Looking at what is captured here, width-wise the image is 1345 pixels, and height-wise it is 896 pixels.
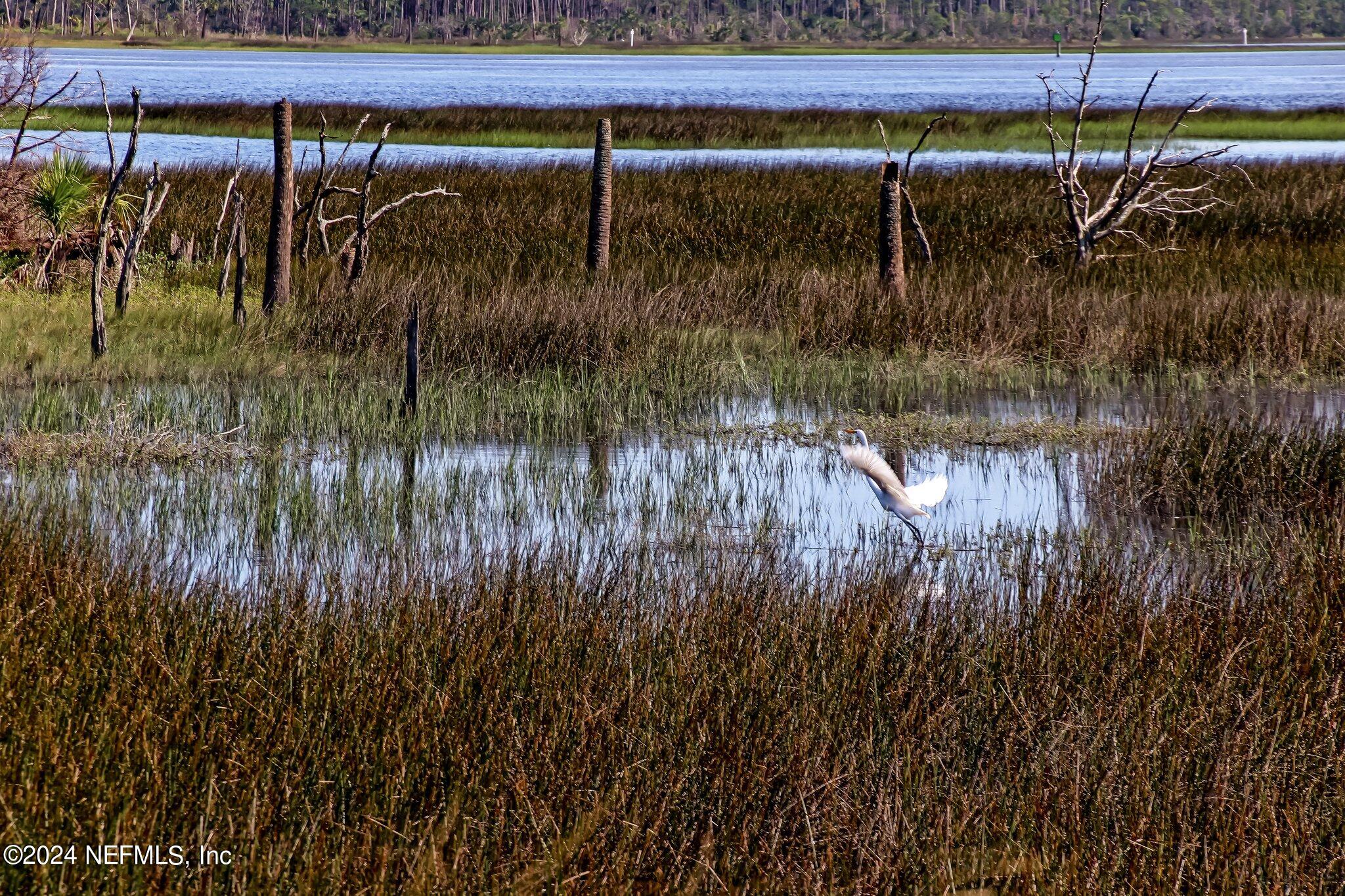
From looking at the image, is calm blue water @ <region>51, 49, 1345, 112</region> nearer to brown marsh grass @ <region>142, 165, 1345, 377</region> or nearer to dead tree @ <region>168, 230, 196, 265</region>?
brown marsh grass @ <region>142, 165, 1345, 377</region>

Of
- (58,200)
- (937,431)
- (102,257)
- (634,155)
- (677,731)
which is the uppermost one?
(634,155)

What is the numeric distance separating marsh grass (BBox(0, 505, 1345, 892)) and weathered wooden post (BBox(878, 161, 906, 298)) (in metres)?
8.96

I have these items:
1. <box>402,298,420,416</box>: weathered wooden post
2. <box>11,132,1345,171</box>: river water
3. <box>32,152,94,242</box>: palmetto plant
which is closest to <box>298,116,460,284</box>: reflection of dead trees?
<box>32,152,94,242</box>: palmetto plant

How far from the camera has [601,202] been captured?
15.8 meters

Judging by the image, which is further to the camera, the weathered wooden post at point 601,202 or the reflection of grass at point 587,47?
the reflection of grass at point 587,47

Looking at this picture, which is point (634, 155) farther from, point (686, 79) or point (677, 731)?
point (686, 79)

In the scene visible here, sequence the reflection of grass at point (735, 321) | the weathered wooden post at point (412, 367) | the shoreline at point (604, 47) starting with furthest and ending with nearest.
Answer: the shoreline at point (604, 47) → the reflection of grass at point (735, 321) → the weathered wooden post at point (412, 367)

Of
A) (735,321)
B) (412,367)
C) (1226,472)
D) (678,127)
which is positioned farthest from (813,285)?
(678,127)

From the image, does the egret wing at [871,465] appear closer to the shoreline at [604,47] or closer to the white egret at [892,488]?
Answer: the white egret at [892,488]

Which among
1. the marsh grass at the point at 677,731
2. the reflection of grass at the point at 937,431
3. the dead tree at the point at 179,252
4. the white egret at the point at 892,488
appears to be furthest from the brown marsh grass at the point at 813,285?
the marsh grass at the point at 677,731

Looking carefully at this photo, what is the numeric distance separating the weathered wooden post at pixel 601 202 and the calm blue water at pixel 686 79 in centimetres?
2210

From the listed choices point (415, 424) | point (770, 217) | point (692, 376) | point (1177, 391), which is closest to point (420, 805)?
point (415, 424)

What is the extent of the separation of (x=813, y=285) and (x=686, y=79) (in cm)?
8392

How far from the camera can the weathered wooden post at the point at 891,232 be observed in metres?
14.5
